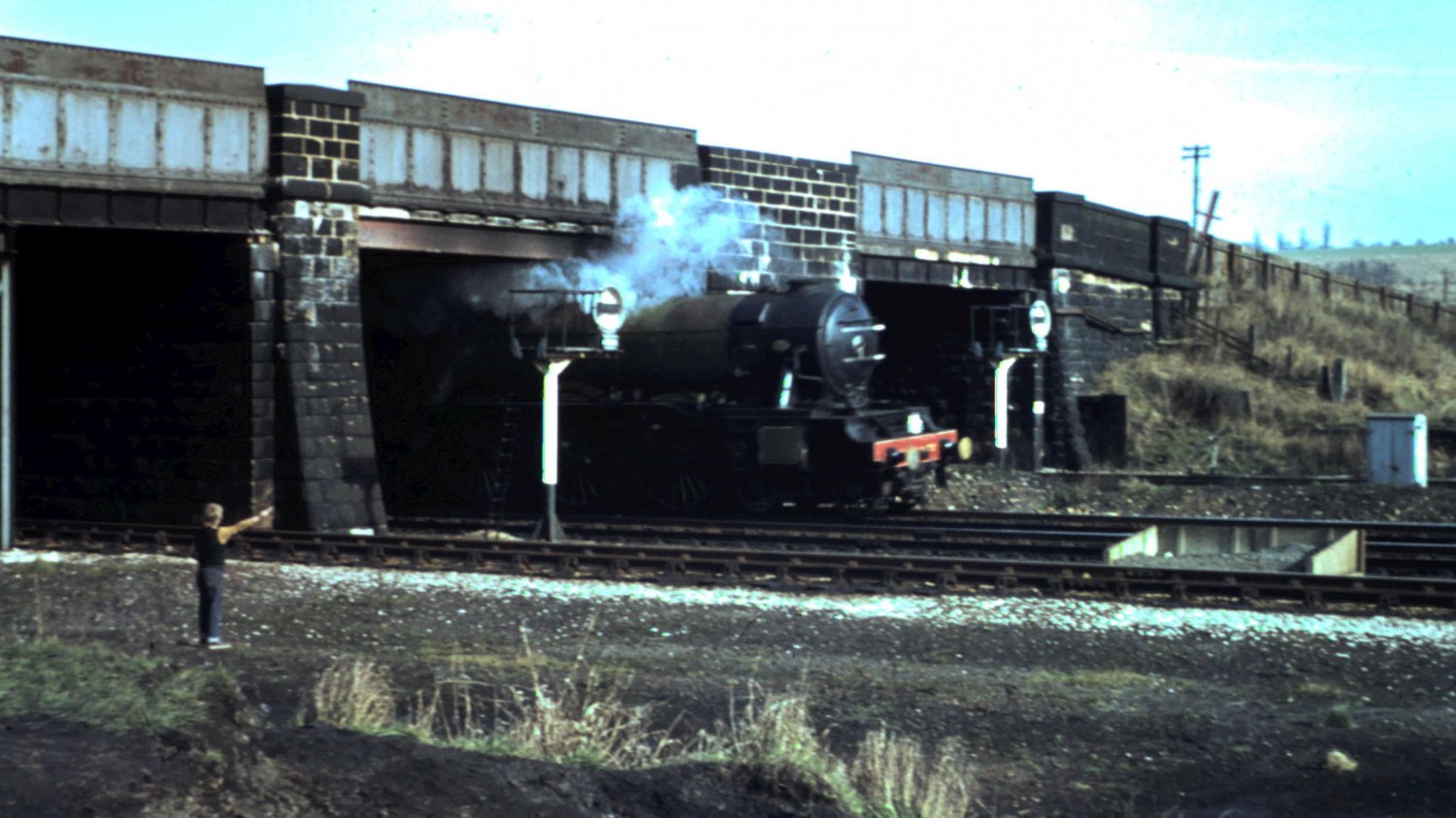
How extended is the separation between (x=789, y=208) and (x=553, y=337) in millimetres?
5065

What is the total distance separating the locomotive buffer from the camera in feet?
51.6

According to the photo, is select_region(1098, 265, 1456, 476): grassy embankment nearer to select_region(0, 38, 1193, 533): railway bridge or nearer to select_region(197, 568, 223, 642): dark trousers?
select_region(0, 38, 1193, 533): railway bridge

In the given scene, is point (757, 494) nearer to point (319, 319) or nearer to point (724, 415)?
point (724, 415)

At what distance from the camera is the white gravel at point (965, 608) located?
1023 cm

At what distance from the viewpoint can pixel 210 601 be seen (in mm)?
9633

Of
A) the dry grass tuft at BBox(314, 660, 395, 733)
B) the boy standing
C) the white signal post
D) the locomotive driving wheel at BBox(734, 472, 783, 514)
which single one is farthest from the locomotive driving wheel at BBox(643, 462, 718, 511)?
the dry grass tuft at BBox(314, 660, 395, 733)

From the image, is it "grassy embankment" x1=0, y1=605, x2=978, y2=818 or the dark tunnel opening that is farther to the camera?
the dark tunnel opening

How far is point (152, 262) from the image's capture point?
16.6 m

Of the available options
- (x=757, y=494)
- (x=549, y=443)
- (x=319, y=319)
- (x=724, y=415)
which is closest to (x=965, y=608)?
(x=549, y=443)

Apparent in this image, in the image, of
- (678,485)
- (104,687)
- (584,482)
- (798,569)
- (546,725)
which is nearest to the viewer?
(546,725)

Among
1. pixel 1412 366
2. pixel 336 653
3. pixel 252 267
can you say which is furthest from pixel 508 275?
pixel 1412 366

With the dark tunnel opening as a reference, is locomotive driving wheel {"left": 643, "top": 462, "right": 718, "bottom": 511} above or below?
below

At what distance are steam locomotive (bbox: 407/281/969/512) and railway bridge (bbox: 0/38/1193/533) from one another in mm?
1770

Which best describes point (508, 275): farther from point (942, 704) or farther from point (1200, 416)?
point (1200, 416)
